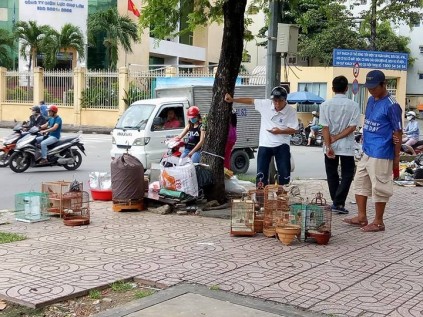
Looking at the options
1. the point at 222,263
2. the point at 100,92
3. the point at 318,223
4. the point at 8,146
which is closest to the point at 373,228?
the point at 318,223

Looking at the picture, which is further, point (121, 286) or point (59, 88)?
point (59, 88)

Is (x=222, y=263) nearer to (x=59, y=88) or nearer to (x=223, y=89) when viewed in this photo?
(x=223, y=89)

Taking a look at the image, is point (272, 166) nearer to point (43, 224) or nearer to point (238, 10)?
point (238, 10)

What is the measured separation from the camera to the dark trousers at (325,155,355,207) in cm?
830

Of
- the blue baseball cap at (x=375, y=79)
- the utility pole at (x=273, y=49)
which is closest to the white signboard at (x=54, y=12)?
the utility pole at (x=273, y=49)

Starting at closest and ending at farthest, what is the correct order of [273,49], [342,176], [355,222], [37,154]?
[355,222] → [342,176] → [273,49] → [37,154]

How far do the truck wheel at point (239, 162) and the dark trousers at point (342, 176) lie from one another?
655 cm

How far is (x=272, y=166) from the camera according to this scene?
10.3 m

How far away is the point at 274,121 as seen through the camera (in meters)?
8.38

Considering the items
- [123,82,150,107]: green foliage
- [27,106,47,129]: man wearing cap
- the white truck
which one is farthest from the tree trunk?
[123,82,150,107]: green foliage

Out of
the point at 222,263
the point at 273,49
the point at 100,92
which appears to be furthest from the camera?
the point at 100,92

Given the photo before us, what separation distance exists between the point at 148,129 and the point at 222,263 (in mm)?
7609

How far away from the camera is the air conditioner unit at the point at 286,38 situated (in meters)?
9.96

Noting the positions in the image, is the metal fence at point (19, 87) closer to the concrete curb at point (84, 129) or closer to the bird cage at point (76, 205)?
the concrete curb at point (84, 129)
